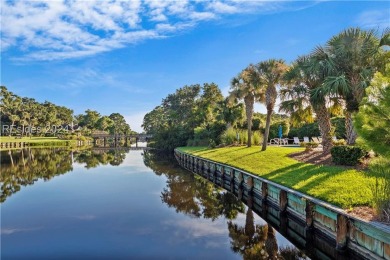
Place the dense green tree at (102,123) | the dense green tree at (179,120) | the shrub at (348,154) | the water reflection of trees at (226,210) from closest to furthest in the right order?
1. the water reflection of trees at (226,210)
2. the shrub at (348,154)
3. the dense green tree at (179,120)
4. the dense green tree at (102,123)

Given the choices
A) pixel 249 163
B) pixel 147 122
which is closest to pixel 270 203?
pixel 249 163

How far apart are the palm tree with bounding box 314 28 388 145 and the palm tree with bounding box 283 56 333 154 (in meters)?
0.75

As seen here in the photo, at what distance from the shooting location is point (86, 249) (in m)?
10.1

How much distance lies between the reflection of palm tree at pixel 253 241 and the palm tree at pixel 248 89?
17.1m

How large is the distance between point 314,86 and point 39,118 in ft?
356

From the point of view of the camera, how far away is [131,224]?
12.9 metres

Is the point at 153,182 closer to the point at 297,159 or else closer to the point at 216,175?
the point at 216,175

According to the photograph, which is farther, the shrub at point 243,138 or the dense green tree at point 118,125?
the dense green tree at point 118,125

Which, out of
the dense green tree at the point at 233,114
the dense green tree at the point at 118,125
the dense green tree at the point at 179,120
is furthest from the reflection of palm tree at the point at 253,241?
the dense green tree at the point at 118,125

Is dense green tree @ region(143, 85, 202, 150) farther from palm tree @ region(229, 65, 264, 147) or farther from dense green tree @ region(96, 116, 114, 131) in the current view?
dense green tree @ region(96, 116, 114, 131)

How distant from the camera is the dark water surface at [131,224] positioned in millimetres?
9961

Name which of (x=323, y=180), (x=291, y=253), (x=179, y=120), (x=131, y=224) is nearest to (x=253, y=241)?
(x=291, y=253)

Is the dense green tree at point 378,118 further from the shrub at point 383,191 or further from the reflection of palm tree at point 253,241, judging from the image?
the reflection of palm tree at point 253,241

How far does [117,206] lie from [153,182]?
8.45m
